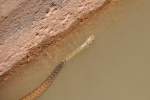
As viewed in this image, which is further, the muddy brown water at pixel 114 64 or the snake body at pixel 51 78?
the snake body at pixel 51 78

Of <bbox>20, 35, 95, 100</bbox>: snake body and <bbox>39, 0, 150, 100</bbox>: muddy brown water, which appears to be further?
<bbox>20, 35, 95, 100</bbox>: snake body

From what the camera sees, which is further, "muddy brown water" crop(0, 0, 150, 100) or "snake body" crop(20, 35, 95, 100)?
"snake body" crop(20, 35, 95, 100)

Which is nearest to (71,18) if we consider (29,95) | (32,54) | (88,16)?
(88,16)

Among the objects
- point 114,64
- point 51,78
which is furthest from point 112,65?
point 51,78

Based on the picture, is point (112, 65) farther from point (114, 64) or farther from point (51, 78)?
point (51, 78)

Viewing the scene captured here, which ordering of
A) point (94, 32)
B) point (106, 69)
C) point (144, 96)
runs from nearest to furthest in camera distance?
point (144, 96) < point (106, 69) < point (94, 32)

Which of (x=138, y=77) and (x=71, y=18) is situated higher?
(x=71, y=18)

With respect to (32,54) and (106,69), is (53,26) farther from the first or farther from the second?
(106,69)

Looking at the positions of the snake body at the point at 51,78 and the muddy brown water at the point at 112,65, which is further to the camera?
the snake body at the point at 51,78
